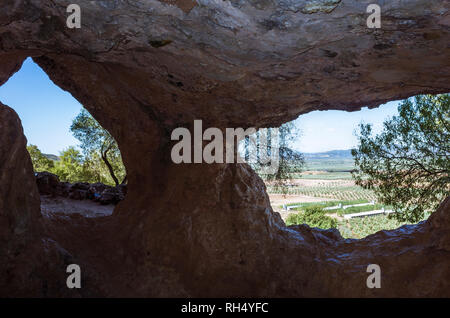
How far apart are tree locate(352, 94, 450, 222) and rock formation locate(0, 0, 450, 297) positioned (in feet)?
17.5

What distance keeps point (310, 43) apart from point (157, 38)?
1.63m

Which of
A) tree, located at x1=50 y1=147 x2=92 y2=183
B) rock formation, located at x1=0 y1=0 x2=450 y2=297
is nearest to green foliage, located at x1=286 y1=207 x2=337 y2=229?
tree, located at x1=50 y1=147 x2=92 y2=183

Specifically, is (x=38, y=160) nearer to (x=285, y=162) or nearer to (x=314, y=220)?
(x=285, y=162)

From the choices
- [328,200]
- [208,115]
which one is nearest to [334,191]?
[328,200]

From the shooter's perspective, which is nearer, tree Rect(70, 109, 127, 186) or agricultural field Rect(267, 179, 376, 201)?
tree Rect(70, 109, 127, 186)

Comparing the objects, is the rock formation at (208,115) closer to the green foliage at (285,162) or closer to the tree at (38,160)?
the green foliage at (285,162)

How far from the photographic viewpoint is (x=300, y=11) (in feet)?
10.2

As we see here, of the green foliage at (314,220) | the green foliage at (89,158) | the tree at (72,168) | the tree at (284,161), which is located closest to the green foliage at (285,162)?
the tree at (284,161)

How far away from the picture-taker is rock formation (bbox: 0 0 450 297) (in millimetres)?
3189

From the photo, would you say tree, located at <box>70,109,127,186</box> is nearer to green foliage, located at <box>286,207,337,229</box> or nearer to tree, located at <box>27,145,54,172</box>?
tree, located at <box>27,145,54,172</box>

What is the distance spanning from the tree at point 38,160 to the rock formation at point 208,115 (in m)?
17.1

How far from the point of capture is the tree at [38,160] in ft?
67.4
